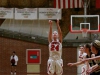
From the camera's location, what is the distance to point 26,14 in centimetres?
2516

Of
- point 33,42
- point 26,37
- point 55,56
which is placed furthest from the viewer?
point 33,42

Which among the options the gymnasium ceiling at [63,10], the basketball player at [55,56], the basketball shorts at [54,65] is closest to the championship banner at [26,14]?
the gymnasium ceiling at [63,10]

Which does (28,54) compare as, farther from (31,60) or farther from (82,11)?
(82,11)

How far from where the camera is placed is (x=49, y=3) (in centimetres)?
2684

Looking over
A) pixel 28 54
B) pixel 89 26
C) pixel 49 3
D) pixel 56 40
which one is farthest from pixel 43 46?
pixel 56 40

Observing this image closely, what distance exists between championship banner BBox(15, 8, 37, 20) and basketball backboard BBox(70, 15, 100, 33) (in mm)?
3152

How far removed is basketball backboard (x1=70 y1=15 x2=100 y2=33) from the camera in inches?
870

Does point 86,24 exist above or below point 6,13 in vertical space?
below

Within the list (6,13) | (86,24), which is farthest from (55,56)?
(6,13)

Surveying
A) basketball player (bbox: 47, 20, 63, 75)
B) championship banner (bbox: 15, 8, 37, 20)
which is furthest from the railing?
basketball player (bbox: 47, 20, 63, 75)

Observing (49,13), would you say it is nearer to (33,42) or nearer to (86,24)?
(33,42)

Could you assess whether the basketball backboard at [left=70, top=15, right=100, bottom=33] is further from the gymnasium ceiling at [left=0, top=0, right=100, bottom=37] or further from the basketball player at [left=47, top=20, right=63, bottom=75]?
the basketball player at [left=47, top=20, right=63, bottom=75]

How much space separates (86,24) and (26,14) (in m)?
5.16

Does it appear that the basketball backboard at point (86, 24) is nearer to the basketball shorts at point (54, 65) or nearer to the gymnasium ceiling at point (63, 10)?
the gymnasium ceiling at point (63, 10)
